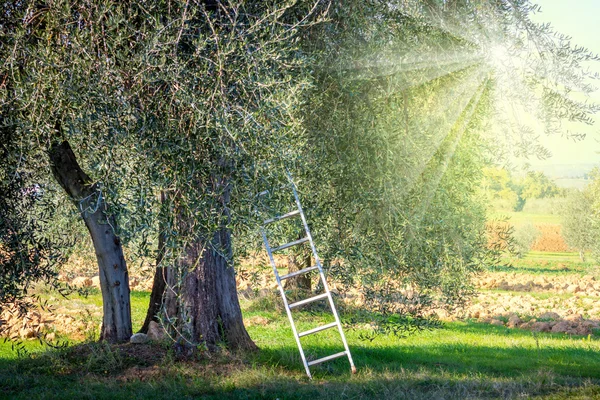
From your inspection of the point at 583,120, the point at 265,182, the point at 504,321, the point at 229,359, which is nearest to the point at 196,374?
the point at 229,359

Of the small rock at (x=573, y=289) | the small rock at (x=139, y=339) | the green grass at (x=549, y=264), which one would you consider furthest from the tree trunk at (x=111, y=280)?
the green grass at (x=549, y=264)

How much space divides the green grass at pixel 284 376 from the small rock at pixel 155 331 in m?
0.34

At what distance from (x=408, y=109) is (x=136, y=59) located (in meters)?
4.76

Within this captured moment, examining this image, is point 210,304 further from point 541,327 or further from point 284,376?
point 541,327

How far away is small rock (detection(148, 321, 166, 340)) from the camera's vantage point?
11.3 meters

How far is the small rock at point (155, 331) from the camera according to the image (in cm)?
1126

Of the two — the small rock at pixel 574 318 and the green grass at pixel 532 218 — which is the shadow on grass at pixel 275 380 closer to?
the small rock at pixel 574 318

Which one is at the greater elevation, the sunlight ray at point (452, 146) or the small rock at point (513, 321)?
the sunlight ray at point (452, 146)

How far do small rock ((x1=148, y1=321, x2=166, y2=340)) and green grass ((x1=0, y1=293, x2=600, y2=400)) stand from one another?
343mm

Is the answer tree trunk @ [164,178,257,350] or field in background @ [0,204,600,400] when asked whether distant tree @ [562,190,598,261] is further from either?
tree trunk @ [164,178,257,350]

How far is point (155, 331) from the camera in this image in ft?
37.4

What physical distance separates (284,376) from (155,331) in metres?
2.74

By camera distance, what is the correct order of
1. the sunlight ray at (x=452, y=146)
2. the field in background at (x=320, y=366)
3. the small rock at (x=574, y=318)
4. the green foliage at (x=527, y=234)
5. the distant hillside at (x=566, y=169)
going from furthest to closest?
1. the distant hillside at (x=566, y=169)
2. the green foliage at (x=527, y=234)
3. the small rock at (x=574, y=318)
4. the sunlight ray at (x=452, y=146)
5. the field in background at (x=320, y=366)

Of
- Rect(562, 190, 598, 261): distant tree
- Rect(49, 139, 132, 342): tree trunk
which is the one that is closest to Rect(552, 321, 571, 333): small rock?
Rect(49, 139, 132, 342): tree trunk
